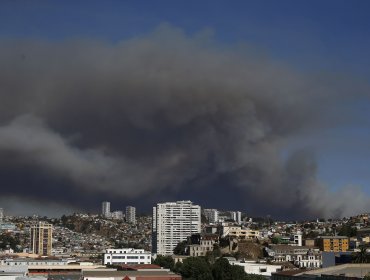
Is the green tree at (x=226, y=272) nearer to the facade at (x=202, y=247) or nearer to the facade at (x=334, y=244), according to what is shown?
the facade at (x=334, y=244)

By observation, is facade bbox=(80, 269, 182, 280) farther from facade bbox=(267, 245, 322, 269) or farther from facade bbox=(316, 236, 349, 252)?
facade bbox=(316, 236, 349, 252)

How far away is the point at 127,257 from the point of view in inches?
5290

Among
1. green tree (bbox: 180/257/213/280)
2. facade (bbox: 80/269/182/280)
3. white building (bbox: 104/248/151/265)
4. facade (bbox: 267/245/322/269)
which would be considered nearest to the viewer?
facade (bbox: 80/269/182/280)

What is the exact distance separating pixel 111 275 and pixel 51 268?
943 inches

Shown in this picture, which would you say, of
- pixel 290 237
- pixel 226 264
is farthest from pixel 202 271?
pixel 290 237

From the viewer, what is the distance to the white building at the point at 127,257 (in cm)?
13011

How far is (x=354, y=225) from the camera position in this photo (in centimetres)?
18112

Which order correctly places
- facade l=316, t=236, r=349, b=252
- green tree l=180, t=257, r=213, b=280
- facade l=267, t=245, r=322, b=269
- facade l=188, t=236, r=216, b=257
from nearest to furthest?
A: green tree l=180, t=257, r=213, b=280 → facade l=267, t=245, r=322, b=269 → facade l=316, t=236, r=349, b=252 → facade l=188, t=236, r=216, b=257

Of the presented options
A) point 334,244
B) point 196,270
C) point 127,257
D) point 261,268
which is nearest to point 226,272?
point 196,270

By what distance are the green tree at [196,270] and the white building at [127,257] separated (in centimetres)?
2604

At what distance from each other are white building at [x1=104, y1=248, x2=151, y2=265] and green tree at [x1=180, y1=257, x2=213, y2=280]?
26042 mm

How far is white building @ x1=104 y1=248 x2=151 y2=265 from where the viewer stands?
427ft

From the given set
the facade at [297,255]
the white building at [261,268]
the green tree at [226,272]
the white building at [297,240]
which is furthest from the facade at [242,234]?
the green tree at [226,272]

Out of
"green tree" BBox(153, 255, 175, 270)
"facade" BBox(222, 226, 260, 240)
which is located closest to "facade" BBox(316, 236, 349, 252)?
"facade" BBox(222, 226, 260, 240)
